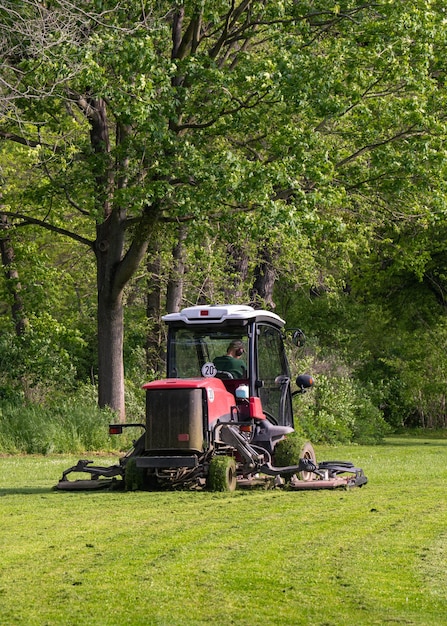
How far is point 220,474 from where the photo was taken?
14312 mm

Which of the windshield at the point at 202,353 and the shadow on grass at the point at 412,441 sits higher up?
the windshield at the point at 202,353

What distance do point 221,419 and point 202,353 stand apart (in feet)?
4.44

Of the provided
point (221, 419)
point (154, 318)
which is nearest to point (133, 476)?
point (221, 419)

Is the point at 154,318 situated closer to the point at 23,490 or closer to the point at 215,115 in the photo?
the point at 215,115

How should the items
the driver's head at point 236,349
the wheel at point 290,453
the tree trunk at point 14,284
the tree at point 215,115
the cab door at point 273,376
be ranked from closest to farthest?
the wheel at point 290,453 → the driver's head at point 236,349 → the cab door at point 273,376 → the tree at point 215,115 → the tree trunk at point 14,284

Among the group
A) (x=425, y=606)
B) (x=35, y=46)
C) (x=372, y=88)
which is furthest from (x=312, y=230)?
(x=425, y=606)

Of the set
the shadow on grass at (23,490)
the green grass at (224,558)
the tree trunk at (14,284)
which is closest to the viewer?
the green grass at (224,558)

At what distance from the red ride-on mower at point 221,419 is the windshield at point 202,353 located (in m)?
0.01

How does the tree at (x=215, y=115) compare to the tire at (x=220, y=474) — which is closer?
the tire at (x=220, y=474)

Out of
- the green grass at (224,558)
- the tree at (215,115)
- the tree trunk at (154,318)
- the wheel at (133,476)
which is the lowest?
the green grass at (224,558)

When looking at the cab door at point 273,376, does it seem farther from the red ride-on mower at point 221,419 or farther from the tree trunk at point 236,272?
the tree trunk at point 236,272

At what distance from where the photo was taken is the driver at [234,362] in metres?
15.7

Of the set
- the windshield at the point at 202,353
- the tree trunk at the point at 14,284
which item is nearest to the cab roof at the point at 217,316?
the windshield at the point at 202,353

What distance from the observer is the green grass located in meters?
7.59
